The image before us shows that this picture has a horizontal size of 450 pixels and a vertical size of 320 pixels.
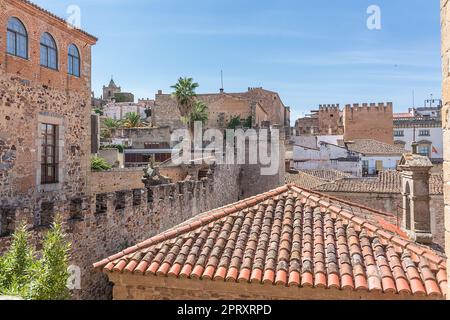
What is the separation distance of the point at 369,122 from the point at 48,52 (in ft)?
162

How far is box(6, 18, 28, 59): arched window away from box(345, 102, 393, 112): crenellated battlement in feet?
164

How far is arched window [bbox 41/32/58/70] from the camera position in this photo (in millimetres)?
12977

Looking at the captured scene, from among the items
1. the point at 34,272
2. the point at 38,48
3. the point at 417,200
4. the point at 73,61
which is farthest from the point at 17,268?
the point at 73,61

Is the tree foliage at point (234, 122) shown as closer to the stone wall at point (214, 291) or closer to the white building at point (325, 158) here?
the white building at point (325, 158)

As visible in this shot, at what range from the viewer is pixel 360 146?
44000 mm

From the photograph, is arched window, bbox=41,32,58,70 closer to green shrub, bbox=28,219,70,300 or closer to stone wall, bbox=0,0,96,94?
stone wall, bbox=0,0,96,94

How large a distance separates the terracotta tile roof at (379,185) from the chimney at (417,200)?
31.7 feet

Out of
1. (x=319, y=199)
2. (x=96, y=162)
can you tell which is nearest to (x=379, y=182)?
(x=319, y=199)

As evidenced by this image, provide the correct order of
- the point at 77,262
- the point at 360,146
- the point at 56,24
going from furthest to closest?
the point at 360,146
the point at 56,24
the point at 77,262

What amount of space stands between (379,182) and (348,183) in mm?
1641

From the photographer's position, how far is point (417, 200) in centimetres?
1018

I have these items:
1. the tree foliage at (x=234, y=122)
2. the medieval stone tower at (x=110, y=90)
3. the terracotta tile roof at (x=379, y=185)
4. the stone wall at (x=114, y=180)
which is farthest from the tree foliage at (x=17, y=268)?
the medieval stone tower at (x=110, y=90)

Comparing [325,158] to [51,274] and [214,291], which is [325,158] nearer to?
[214,291]
